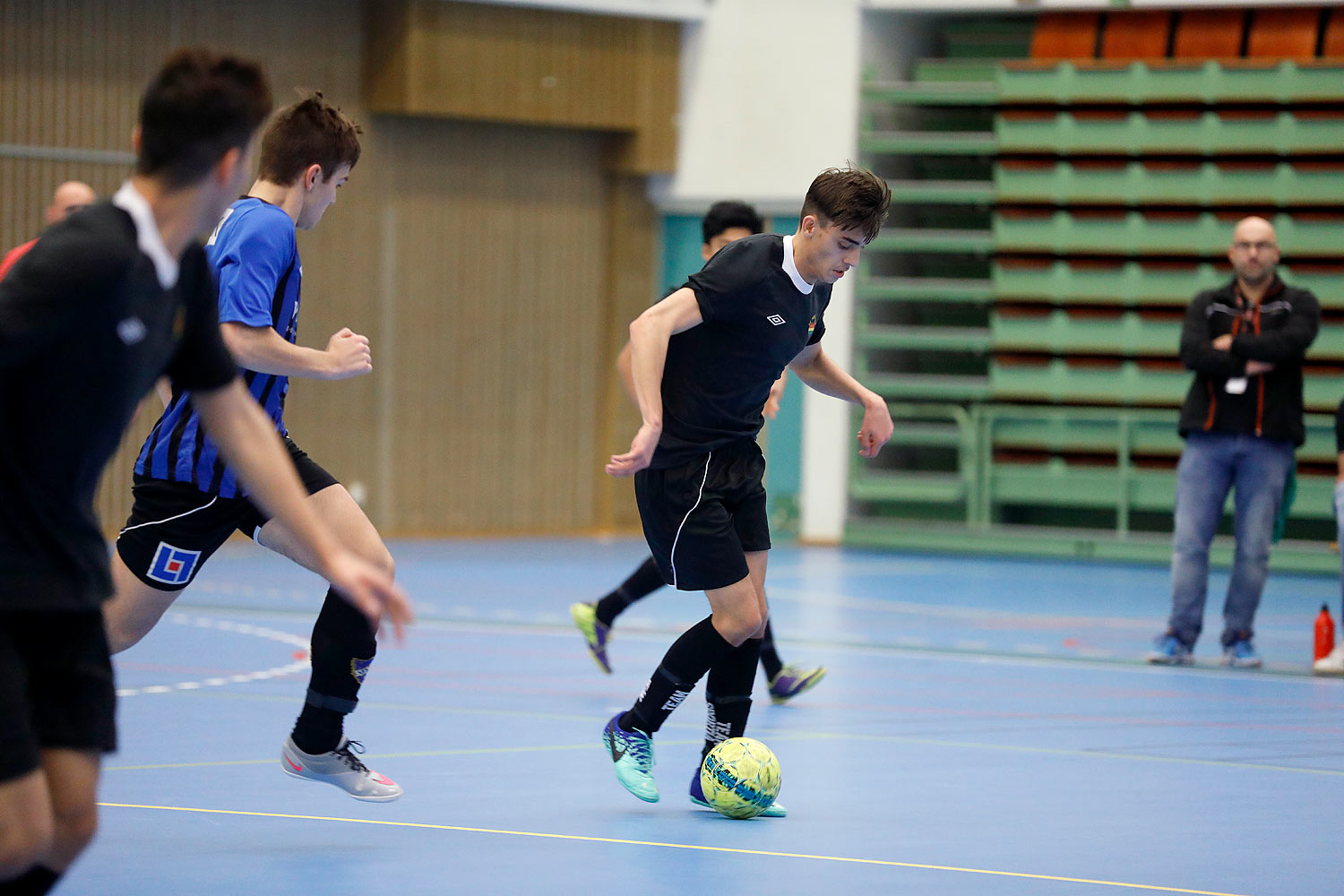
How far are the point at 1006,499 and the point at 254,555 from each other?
609cm

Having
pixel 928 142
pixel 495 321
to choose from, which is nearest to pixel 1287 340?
pixel 928 142

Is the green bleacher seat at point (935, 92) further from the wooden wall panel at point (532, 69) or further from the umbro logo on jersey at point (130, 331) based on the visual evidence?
the umbro logo on jersey at point (130, 331)

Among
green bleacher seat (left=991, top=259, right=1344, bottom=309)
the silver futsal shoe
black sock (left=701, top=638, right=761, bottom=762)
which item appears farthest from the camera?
green bleacher seat (left=991, top=259, right=1344, bottom=309)

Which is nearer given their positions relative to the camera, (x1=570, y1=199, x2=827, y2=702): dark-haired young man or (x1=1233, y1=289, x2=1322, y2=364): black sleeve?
(x1=570, y1=199, x2=827, y2=702): dark-haired young man

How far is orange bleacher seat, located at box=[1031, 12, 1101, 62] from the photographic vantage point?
14.3m

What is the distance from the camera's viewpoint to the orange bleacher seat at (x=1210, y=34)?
13867 mm

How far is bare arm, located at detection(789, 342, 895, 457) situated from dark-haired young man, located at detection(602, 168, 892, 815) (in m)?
0.20

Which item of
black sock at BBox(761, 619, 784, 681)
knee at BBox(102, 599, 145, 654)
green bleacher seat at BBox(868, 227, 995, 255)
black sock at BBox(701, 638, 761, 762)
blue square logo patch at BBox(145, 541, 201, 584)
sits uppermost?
green bleacher seat at BBox(868, 227, 995, 255)

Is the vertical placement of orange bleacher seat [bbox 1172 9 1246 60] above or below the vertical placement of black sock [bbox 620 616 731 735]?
above

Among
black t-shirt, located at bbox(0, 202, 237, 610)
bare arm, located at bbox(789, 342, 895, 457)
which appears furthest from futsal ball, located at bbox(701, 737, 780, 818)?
black t-shirt, located at bbox(0, 202, 237, 610)

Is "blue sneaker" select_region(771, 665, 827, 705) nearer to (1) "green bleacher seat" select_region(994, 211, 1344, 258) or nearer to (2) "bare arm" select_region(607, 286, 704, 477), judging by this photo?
(2) "bare arm" select_region(607, 286, 704, 477)

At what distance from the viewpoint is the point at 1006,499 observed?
47.8ft

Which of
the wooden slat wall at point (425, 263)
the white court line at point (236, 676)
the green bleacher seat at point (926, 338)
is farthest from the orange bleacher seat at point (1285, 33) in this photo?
the white court line at point (236, 676)

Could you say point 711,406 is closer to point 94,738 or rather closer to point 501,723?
point 501,723
